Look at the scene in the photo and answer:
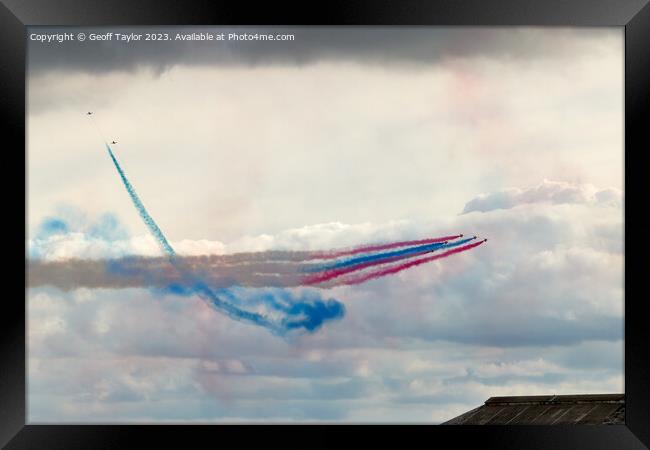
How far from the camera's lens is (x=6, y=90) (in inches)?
589

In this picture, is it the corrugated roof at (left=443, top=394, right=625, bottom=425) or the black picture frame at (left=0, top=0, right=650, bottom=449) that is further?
the corrugated roof at (left=443, top=394, right=625, bottom=425)

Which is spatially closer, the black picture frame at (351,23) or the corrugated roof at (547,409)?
Result: the black picture frame at (351,23)

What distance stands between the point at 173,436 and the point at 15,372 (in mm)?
2599

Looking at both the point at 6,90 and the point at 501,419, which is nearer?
the point at 6,90

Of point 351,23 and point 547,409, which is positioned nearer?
point 351,23

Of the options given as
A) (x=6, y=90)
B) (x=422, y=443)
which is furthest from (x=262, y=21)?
(x=422, y=443)

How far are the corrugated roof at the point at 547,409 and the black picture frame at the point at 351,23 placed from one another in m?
0.50

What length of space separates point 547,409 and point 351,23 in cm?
862

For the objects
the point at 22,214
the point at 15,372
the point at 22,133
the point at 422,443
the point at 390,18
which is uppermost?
the point at 390,18

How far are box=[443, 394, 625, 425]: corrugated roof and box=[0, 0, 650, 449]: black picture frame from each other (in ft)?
1.63

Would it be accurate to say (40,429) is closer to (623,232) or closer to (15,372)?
(15,372)

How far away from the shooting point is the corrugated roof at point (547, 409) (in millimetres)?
15938

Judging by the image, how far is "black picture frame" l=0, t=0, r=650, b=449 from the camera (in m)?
14.8

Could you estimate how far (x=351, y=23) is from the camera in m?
15.0
